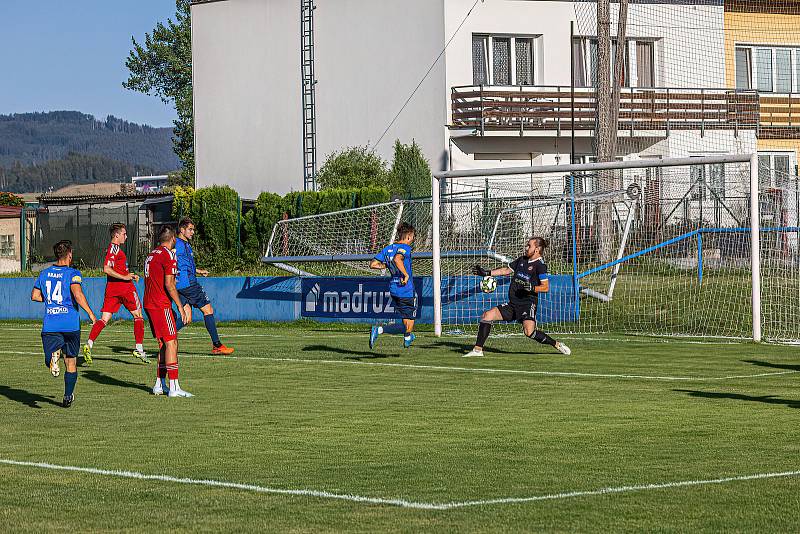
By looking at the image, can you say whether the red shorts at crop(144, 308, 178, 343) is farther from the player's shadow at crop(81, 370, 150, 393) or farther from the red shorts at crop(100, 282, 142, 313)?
the red shorts at crop(100, 282, 142, 313)

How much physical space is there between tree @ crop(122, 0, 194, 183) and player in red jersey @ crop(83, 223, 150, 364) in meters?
56.2

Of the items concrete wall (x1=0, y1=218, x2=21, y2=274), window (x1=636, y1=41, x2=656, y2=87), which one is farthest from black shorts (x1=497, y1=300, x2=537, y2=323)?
concrete wall (x1=0, y1=218, x2=21, y2=274)

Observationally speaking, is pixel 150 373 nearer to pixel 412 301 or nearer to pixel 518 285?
pixel 412 301

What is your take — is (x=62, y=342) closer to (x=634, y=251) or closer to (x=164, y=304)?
(x=164, y=304)

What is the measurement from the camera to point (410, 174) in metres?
34.4

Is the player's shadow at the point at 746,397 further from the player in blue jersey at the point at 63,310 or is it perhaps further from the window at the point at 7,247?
the window at the point at 7,247

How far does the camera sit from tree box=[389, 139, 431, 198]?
34.4 m

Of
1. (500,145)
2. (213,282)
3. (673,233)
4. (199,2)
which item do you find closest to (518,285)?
(673,233)

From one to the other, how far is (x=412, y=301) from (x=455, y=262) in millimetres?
6588

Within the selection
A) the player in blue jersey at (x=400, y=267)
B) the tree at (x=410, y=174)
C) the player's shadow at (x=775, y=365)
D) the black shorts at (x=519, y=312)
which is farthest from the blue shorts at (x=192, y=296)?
the tree at (x=410, y=174)

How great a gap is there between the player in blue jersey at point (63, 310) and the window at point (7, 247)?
25418 mm

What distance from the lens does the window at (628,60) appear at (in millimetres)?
36656

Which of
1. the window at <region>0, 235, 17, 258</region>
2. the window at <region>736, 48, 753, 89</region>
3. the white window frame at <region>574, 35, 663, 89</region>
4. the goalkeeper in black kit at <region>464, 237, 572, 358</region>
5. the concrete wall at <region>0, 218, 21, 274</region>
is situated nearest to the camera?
the goalkeeper in black kit at <region>464, 237, 572, 358</region>

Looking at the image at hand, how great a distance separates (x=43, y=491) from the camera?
830 cm
